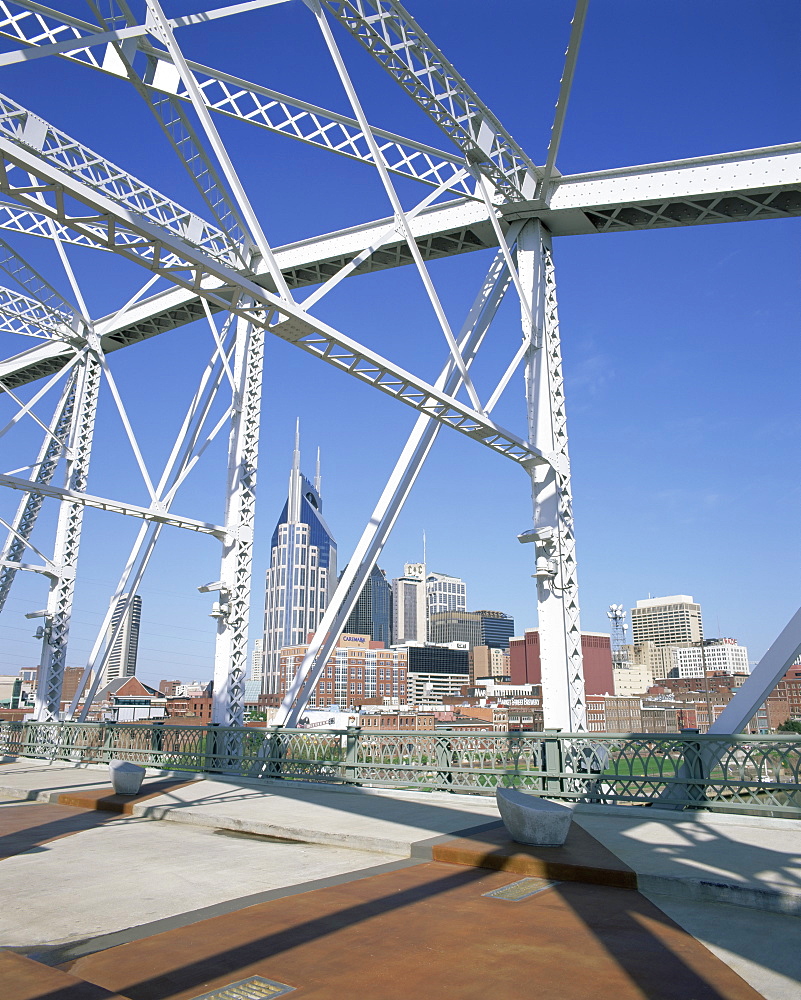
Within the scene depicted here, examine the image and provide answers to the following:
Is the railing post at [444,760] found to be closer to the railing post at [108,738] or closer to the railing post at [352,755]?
the railing post at [352,755]

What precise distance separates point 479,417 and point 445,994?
29.8 feet

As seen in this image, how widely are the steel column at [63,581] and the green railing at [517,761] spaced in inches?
160

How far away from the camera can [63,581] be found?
72.1 ft

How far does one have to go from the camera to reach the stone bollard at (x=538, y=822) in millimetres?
7895

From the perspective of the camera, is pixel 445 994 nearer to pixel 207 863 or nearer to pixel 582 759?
pixel 207 863

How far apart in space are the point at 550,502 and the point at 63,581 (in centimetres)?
1522

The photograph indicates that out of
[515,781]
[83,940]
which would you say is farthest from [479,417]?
[83,940]

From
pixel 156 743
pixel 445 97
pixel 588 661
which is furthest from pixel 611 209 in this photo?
pixel 588 661

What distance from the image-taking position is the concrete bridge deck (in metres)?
4.59

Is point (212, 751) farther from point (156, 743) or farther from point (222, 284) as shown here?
point (222, 284)

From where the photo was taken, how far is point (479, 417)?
12.3m

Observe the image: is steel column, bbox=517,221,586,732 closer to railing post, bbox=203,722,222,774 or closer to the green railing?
the green railing

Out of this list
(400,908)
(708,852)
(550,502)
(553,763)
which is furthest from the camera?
(550,502)

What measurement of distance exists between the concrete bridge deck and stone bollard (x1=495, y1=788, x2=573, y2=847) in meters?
0.17
